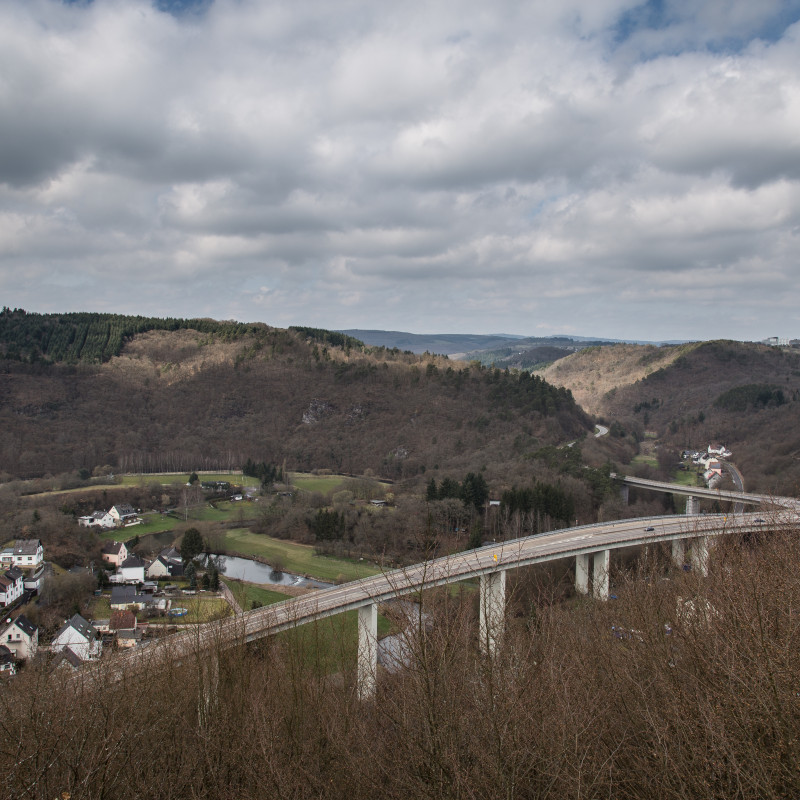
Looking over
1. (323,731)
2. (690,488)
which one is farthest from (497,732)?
(690,488)

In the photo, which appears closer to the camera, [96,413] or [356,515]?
[356,515]

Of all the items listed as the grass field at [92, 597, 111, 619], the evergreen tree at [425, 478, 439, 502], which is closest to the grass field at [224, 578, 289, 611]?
the grass field at [92, 597, 111, 619]

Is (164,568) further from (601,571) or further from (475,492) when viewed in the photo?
(601,571)

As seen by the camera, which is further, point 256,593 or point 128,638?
point 256,593

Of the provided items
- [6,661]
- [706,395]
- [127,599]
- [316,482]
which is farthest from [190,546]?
[706,395]

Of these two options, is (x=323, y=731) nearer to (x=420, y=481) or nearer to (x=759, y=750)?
(x=759, y=750)

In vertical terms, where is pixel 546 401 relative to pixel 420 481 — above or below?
above
